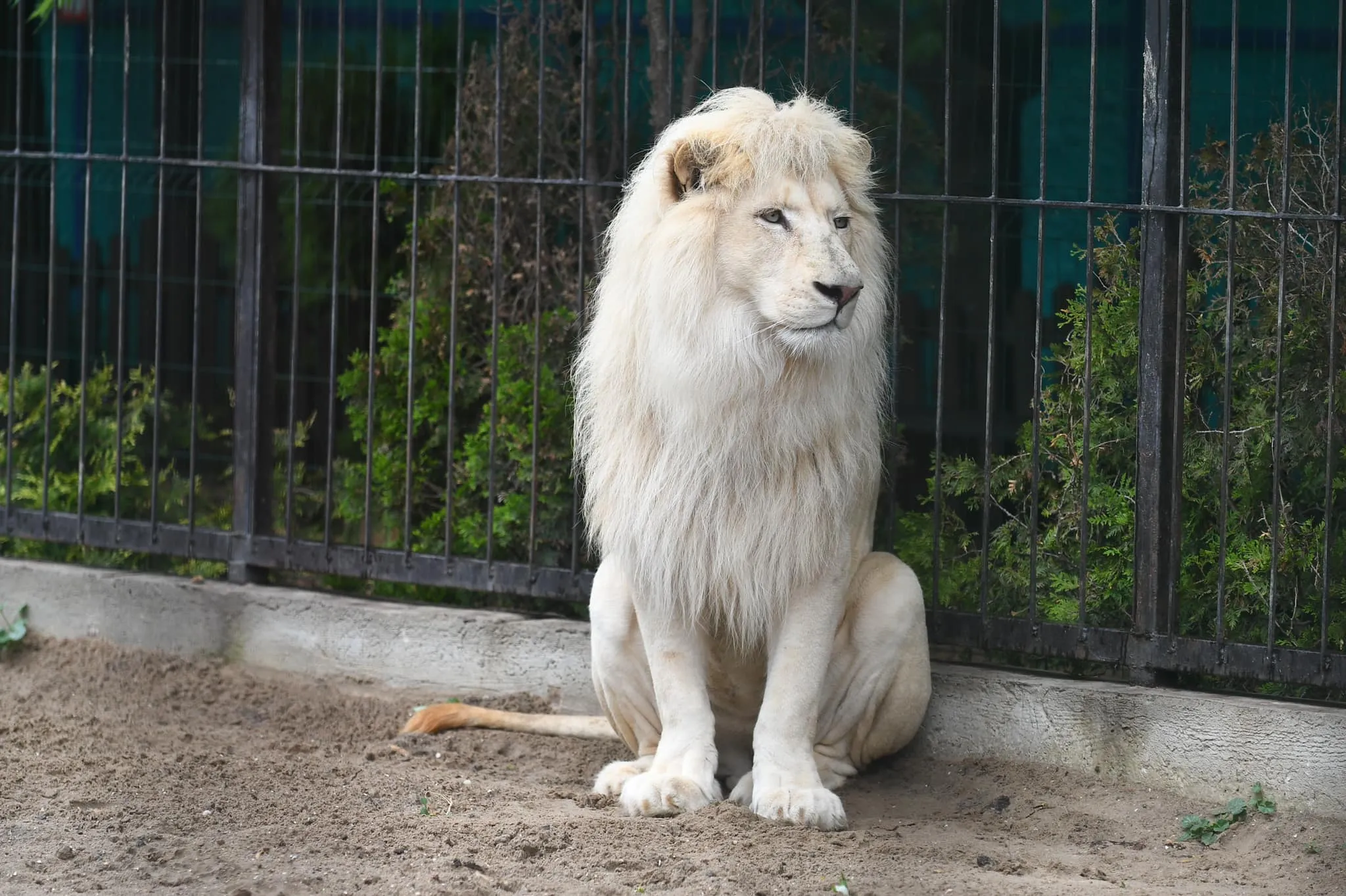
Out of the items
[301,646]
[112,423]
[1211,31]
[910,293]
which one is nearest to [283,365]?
[112,423]

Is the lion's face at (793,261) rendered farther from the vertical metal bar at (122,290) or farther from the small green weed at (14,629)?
the small green weed at (14,629)

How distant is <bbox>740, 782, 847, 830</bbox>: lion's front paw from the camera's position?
4.38m

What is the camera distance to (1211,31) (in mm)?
6602

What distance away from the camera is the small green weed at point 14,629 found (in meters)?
6.36

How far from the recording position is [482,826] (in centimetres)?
441

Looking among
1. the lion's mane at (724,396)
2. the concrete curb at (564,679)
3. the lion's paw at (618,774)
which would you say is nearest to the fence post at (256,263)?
the concrete curb at (564,679)

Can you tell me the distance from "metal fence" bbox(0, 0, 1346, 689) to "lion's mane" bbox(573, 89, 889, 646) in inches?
26.2

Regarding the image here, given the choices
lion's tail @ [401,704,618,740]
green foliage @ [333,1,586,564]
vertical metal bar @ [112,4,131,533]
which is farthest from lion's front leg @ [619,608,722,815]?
vertical metal bar @ [112,4,131,533]

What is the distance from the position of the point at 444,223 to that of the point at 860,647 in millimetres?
2925

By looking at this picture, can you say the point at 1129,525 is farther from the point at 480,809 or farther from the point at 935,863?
the point at 480,809

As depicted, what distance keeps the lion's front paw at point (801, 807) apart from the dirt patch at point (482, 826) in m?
0.07

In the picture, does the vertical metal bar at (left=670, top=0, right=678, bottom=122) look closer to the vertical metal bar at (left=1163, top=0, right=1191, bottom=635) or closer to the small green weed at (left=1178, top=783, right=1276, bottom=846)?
the vertical metal bar at (left=1163, top=0, right=1191, bottom=635)

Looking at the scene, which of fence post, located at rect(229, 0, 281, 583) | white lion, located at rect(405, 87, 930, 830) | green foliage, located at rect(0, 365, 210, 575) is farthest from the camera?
green foliage, located at rect(0, 365, 210, 575)

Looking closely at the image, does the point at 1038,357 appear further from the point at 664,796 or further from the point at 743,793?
the point at 664,796
